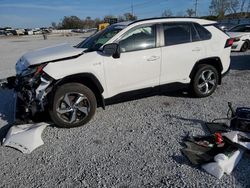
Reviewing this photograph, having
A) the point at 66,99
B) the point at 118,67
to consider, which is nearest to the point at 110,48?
the point at 118,67

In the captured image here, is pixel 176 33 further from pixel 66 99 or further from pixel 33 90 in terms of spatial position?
pixel 33 90

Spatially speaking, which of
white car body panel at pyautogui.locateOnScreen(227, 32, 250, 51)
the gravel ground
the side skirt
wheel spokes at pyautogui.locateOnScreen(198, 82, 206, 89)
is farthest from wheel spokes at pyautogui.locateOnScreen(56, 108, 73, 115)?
white car body panel at pyautogui.locateOnScreen(227, 32, 250, 51)

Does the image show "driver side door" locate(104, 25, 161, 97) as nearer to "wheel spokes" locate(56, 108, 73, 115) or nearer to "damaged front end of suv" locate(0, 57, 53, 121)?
"wheel spokes" locate(56, 108, 73, 115)

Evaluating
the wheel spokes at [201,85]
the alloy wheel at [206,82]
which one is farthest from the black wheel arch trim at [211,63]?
the wheel spokes at [201,85]

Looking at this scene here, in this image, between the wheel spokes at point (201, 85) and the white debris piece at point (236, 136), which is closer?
the white debris piece at point (236, 136)

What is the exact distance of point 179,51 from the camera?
520 centimetres

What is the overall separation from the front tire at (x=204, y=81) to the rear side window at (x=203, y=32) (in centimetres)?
62

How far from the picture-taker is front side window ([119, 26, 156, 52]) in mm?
4762

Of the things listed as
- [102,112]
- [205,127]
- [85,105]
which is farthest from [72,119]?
[205,127]

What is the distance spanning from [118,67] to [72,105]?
106 cm

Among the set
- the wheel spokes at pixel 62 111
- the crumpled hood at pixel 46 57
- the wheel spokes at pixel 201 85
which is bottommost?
the wheel spokes at pixel 201 85

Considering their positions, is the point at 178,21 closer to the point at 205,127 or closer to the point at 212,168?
the point at 205,127

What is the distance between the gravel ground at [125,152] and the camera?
311 cm

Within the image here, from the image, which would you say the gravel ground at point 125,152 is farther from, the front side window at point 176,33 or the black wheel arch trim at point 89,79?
the front side window at point 176,33
